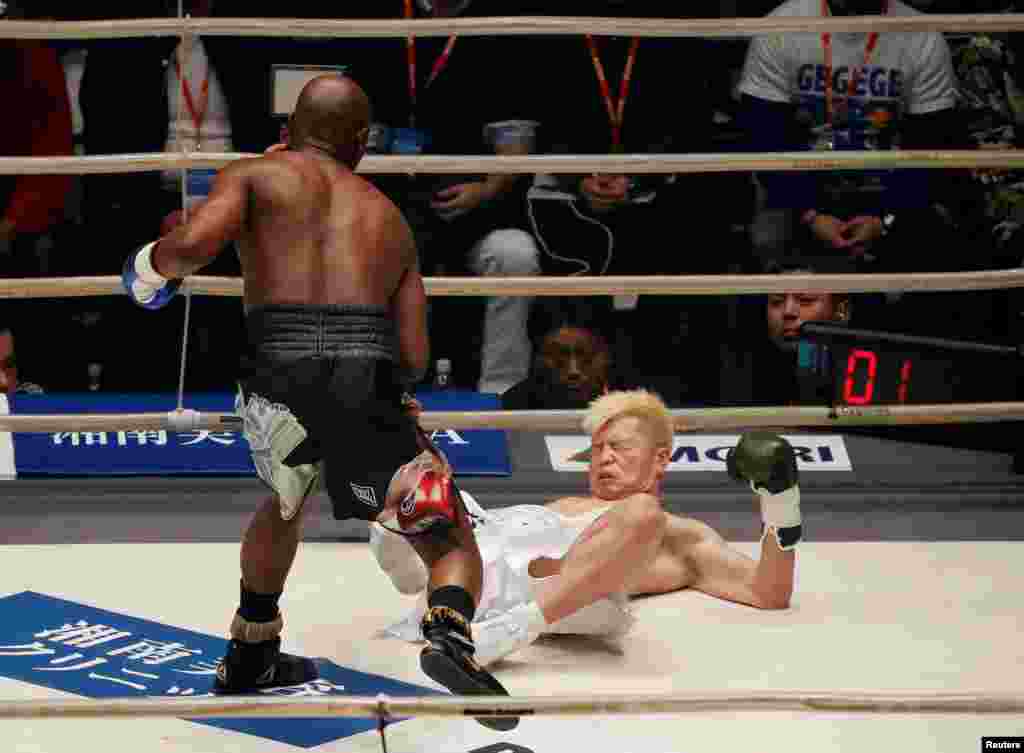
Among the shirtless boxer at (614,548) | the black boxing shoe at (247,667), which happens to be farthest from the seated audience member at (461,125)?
the black boxing shoe at (247,667)

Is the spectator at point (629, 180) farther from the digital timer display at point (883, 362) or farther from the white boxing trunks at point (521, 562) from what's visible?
the white boxing trunks at point (521, 562)

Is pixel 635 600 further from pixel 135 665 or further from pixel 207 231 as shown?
pixel 207 231

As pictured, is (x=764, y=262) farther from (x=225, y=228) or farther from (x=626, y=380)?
(x=225, y=228)

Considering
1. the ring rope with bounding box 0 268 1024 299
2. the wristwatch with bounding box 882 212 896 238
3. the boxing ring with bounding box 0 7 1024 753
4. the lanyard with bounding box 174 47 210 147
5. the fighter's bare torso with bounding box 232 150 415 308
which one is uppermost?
the lanyard with bounding box 174 47 210 147

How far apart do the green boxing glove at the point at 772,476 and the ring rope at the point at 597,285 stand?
31.4 inches

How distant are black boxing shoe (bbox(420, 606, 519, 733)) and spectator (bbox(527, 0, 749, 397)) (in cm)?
228

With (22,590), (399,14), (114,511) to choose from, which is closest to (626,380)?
(399,14)

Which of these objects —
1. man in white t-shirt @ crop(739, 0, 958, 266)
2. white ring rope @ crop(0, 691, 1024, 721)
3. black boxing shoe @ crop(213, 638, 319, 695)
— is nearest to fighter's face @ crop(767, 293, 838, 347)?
man in white t-shirt @ crop(739, 0, 958, 266)

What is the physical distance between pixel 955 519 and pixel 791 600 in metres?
0.81

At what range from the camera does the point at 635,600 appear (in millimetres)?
3383

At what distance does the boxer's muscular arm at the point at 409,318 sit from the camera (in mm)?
2756

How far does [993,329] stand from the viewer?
15.1 feet

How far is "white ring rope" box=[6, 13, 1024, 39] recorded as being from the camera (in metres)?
3.86

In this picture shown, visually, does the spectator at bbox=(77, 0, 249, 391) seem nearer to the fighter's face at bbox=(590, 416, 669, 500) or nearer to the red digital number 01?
the fighter's face at bbox=(590, 416, 669, 500)
